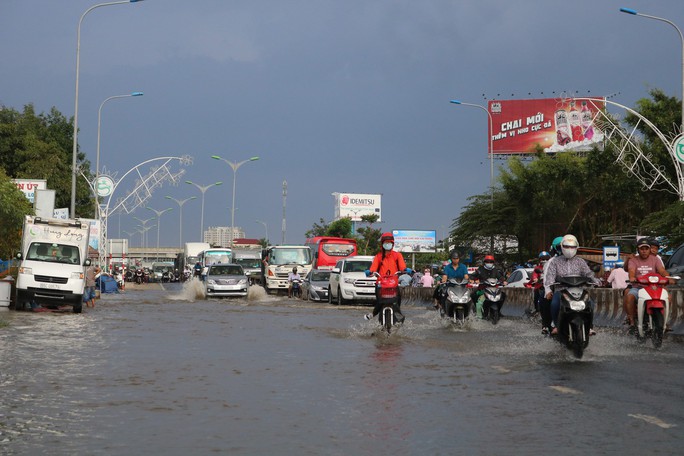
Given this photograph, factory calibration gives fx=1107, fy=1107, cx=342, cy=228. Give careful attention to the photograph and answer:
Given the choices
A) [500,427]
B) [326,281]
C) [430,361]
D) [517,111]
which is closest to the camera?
[500,427]

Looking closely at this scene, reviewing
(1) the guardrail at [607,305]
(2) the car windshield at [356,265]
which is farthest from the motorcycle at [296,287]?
(1) the guardrail at [607,305]

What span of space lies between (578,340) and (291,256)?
42.4m

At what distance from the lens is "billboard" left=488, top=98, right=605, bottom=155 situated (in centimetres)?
8721

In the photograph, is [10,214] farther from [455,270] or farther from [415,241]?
[415,241]

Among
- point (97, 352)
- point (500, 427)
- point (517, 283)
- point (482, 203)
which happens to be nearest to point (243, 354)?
point (97, 352)

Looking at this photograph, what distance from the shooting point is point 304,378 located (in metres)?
11.9

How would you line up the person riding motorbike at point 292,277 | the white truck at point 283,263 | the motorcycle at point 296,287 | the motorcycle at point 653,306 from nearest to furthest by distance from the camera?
the motorcycle at point 653,306
the motorcycle at point 296,287
the person riding motorbike at point 292,277
the white truck at point 283,263

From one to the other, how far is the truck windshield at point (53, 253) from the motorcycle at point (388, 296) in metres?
14.0

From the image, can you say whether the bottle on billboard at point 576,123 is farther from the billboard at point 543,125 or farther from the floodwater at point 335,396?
the floodwater at point 335,396

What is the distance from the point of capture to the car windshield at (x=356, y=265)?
38.9m

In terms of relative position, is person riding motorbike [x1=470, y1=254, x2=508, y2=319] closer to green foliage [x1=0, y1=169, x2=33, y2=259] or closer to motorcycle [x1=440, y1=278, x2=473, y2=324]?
motorcycle [x1=440, y1=278, x2=473, y2=324]

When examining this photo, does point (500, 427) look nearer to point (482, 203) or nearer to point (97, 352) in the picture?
point (97, 352)

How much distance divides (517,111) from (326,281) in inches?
1926

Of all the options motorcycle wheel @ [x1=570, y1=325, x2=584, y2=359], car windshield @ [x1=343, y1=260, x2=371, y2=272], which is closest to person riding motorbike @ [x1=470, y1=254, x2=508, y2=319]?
motorcycle wheel @ [x1=570, y1=325, x2=584, y2=359]
